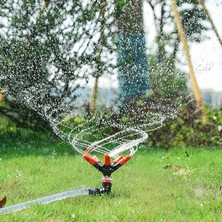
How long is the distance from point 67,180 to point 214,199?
138 centimetres

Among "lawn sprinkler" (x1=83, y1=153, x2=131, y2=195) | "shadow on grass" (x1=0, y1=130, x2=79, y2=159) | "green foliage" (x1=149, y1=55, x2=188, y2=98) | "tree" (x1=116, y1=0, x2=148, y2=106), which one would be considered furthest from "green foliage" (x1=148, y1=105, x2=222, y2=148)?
"lawn sprinkler" (x1=83, y1=153, x2=131, y2=195)

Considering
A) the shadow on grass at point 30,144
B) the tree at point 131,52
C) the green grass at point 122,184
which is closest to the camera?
the green grass at point 122,184

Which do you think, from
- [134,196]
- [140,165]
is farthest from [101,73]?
[134,196]

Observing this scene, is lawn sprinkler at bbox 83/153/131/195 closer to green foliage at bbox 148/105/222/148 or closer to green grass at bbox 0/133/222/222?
green grass at bbox 0/133/222/222

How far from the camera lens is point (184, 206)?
395cm

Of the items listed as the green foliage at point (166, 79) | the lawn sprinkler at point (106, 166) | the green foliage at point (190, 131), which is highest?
the green foliage at point (166, 79)

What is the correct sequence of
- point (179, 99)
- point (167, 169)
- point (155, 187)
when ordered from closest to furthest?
point (155, 187) < point (167, 169) < point (179, 99)

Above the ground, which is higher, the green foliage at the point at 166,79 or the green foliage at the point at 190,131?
the green foliage at the point at 166,79

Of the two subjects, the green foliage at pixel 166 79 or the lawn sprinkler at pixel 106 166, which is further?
the green foliage at pixel 166 79

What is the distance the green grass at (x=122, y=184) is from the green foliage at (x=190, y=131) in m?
0.42

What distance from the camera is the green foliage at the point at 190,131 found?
24.8 feet

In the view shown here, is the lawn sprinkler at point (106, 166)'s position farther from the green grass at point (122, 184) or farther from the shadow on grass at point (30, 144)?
the shadow on grass at point (30, 144)

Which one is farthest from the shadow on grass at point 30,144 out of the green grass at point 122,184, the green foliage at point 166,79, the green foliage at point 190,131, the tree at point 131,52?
the green foliage at point 166,79

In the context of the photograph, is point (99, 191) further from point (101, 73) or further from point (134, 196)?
point (101, 73)
